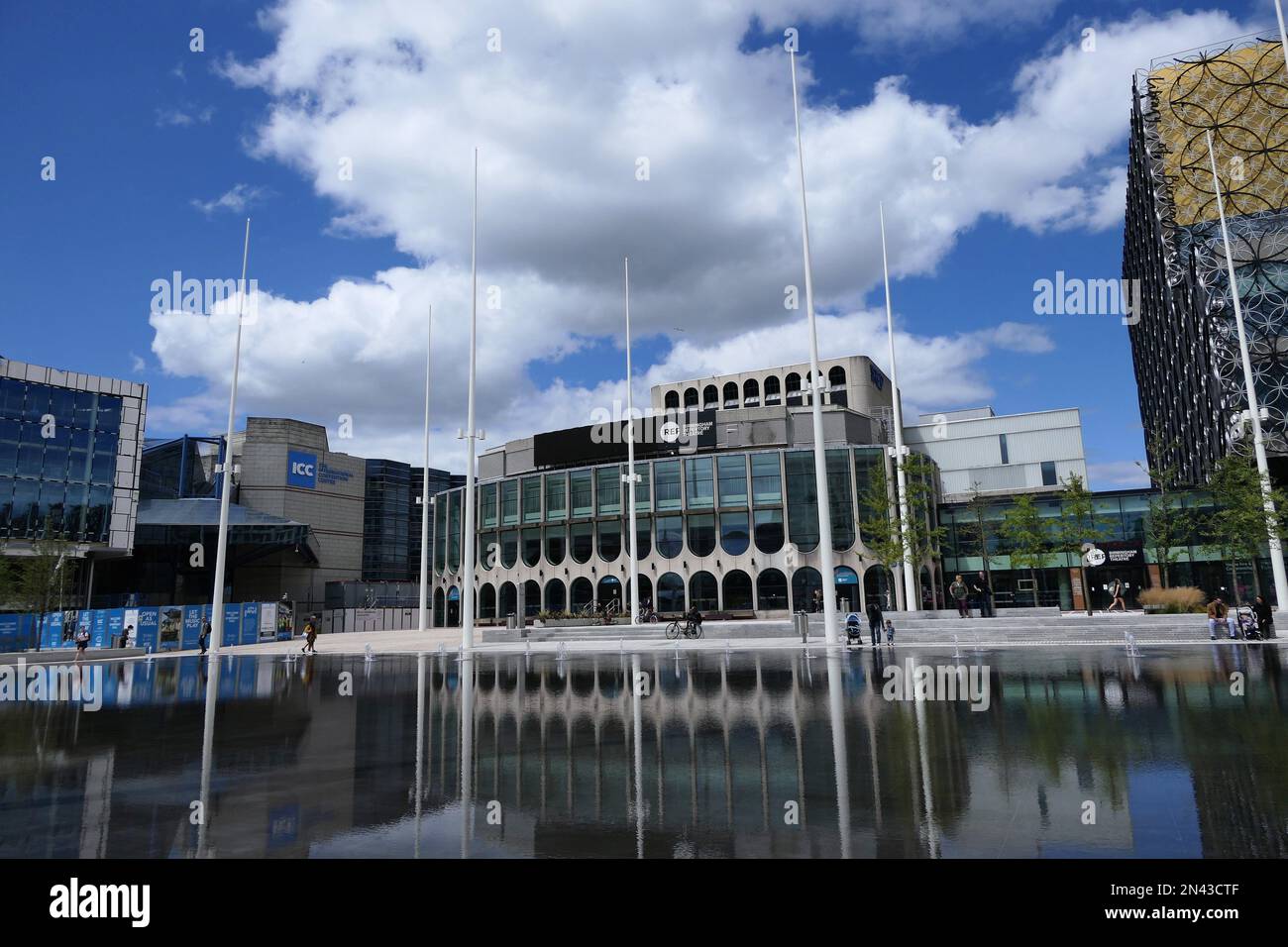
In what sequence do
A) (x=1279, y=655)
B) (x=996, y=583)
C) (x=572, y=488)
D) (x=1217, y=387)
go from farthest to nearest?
(x=572, y=488)
(x=996, y=583)
(x=1217, y=387)
(x=1279, y=655)

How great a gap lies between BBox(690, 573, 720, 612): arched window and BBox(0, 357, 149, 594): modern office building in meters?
45.8

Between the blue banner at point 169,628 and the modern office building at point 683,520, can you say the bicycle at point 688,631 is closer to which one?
the modern office building at point 683,520

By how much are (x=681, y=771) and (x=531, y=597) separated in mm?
64131

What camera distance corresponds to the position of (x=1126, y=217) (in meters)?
81.8

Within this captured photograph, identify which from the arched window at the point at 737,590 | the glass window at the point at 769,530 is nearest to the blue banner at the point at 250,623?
the arched window at the point at 737,590

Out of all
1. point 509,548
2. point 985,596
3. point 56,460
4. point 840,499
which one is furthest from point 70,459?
point 985,596

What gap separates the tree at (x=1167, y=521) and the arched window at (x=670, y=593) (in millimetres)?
34615
